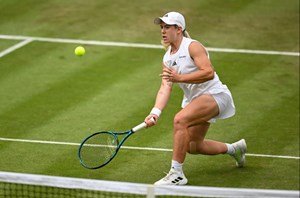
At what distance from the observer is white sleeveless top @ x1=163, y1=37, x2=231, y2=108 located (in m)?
11.8

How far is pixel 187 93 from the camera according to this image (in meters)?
12.1

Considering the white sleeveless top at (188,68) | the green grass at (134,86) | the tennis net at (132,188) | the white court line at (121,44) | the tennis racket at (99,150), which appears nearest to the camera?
the tennis net at (132,188)

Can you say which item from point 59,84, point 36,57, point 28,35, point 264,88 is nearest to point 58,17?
point 28,35

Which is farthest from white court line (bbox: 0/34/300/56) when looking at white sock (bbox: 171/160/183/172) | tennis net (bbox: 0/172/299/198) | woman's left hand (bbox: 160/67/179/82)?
tennis net (bbox: 0/172/299/198)

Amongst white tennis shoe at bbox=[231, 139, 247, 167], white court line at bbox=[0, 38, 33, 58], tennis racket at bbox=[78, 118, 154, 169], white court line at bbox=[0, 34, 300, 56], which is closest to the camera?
tennis racket at bbox=[78, 118, 154, 169]

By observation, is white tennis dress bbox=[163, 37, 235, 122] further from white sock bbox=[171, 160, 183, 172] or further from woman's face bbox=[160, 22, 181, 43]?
white sock bbox=[171, 160, 183, 172]

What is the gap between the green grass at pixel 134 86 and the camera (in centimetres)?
1276

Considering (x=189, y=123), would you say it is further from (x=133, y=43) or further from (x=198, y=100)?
(x=133, y=43)

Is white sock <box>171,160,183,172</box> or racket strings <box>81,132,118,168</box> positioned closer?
racket strings <box>81,132,118,168</box>

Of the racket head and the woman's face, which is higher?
the woman's face

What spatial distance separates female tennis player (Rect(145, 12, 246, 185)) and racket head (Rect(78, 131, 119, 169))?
2.01 feet

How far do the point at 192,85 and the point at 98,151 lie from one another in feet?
4.94

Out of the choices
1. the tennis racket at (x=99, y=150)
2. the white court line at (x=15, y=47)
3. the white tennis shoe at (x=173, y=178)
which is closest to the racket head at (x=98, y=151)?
the tennis racket at (x=99, y=150)

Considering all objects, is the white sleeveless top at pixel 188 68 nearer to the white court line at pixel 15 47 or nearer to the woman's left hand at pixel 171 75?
the woman's left hand at pixel 171 75
